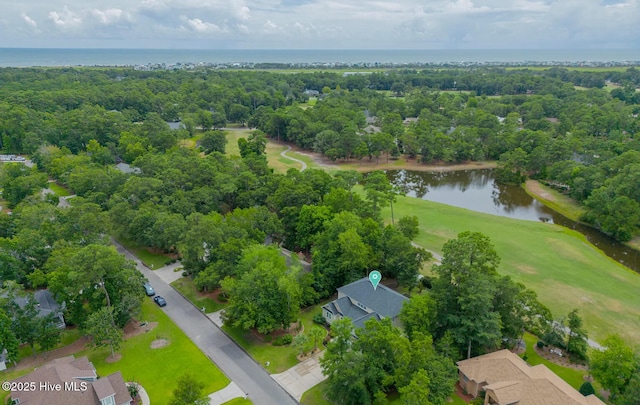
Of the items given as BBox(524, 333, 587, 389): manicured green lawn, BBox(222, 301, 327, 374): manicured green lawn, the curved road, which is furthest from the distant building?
the curved road

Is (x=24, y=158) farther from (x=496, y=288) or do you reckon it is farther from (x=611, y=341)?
(x=611, y=341)

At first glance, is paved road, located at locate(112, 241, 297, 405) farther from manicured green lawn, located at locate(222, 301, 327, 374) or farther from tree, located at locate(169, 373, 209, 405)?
tree, located at locate(169, 373, 209, 405)

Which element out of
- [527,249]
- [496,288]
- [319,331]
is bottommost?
[527,249]

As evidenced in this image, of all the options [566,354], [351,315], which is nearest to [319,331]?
[351,315]

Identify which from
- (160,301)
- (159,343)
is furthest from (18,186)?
(159,343)

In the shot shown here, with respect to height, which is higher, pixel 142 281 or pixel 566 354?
pixel 142 281

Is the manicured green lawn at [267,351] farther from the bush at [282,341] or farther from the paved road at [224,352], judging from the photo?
the paved road at [224,352]

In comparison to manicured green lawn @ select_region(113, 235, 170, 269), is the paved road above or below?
above

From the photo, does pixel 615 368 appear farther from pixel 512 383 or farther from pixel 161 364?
pixel 161 364
